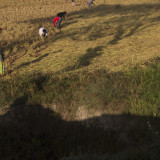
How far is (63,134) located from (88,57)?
4011mm

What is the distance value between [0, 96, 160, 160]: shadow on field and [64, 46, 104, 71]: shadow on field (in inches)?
98.7

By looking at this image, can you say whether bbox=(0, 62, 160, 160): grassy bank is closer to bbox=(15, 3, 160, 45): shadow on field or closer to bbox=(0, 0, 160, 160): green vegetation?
bbox=(0, 0, 160, 160): green vegetation

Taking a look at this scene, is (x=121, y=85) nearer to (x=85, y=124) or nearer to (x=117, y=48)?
(x=85, y=124)

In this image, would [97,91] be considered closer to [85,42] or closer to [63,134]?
[63,134]

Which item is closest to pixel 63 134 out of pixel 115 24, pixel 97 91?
pixel 97 91

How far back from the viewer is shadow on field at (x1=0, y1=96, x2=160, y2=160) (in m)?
4.19

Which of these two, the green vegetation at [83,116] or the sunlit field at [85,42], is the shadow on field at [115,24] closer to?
the sunlit field at [85,42]

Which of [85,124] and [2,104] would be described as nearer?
[85,124]

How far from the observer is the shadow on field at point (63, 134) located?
4.19 m

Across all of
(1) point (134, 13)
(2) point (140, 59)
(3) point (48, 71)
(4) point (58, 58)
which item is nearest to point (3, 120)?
(3) point (48, 71)

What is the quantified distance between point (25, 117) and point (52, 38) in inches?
268

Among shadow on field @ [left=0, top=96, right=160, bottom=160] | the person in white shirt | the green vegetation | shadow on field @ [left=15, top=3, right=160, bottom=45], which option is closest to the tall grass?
the green vegetation

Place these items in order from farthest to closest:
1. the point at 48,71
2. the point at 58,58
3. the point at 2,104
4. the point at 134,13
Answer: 1. the point at 134,13
2. the point at 58,58
3. the point at 48,71
4. the point at 2,104

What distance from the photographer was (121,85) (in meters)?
4.84
